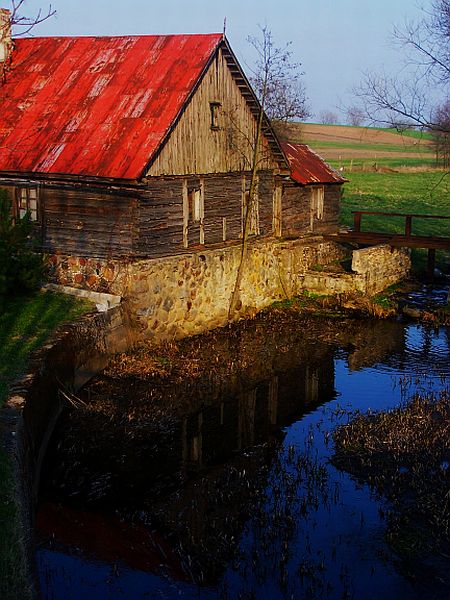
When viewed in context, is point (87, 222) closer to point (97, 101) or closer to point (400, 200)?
point (97, 101)

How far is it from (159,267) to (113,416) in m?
5.57

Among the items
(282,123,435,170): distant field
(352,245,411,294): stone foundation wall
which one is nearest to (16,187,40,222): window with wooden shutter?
(352,245,411,294): stone foundation wall

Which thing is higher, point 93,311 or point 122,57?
point 122,57

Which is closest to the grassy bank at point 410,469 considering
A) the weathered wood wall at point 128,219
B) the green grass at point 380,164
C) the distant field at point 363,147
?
the weathered wood wall at point 128,219

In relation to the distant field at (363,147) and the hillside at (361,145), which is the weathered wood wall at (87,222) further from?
the hillside at (361,145)

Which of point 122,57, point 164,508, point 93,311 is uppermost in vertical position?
point 122,57

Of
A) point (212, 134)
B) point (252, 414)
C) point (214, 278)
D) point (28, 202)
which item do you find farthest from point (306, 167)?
point (252, 414)

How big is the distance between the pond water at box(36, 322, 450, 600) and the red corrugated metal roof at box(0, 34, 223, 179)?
21.1ft

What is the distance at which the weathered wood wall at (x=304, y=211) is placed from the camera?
23.8m

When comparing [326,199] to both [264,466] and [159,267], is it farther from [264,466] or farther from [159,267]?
[264,466]

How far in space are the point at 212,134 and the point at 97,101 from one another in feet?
10.5

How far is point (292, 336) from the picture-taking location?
20.0m

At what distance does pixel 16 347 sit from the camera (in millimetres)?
13961

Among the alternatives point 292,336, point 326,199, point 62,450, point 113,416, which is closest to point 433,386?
point 292,336
